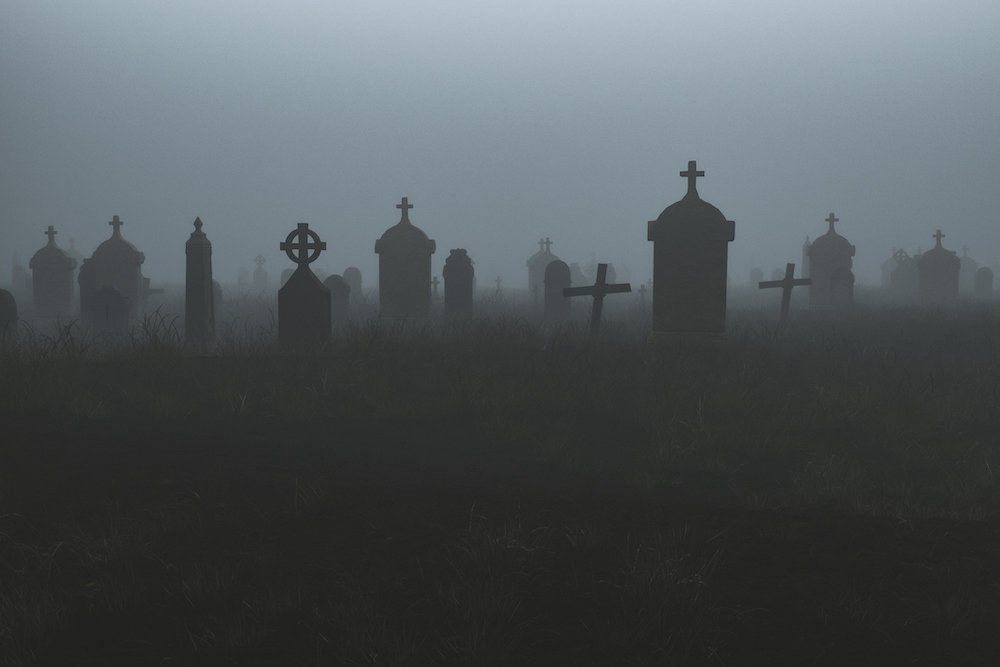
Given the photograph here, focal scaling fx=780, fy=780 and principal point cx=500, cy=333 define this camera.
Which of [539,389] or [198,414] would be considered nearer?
[198,414]

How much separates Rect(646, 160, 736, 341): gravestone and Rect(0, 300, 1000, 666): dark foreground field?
251 cm

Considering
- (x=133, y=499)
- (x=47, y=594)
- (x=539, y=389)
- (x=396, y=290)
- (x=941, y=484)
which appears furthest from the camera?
(x=396, y=290)

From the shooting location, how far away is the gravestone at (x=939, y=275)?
78.1 feet

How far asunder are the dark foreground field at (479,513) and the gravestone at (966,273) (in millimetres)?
33983

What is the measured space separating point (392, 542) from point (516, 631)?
0.88 metres

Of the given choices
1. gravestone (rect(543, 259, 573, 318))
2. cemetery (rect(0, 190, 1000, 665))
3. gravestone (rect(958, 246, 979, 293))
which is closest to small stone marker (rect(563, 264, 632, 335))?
cemetery (rect(0, 190, 1000, 665))

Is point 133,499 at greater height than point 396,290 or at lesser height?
lesser

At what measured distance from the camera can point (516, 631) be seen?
258 centimetres

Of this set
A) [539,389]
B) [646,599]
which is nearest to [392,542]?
[646,599]

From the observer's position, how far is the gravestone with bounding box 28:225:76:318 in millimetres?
17688

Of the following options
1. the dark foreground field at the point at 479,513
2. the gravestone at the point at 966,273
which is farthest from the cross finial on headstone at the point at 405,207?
the gravestone at the point at 966,273

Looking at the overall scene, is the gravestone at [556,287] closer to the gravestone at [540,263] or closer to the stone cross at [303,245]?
the stone cross at [303,245]

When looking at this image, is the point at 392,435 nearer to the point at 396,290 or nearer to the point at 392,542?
the point at 392,542

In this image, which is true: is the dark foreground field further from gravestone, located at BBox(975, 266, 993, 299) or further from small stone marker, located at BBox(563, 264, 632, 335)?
gravestone, located at BBox(975, 266, 993, 299)
